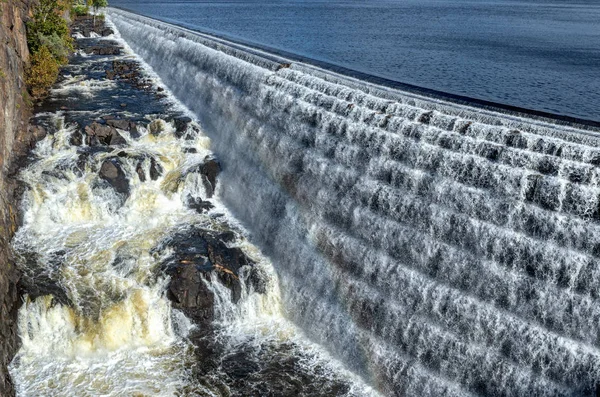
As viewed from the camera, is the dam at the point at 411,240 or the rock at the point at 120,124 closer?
the dam at the point at 411,240

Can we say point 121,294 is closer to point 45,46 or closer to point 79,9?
point 45,46

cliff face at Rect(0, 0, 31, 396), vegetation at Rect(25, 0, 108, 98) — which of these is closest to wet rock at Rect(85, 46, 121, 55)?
vegetation at Rect(25, 0, 108, 98)

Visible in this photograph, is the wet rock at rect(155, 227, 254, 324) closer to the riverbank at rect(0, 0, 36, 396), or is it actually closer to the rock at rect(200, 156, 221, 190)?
the rock at rect(200, 156, 221, 190)

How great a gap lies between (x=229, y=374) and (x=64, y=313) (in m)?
7.48

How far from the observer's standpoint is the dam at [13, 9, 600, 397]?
18.2 metres

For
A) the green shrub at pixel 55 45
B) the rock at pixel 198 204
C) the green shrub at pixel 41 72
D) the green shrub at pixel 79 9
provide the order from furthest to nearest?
the green shrub at pixel 79 9 < the green shrub at pixel 55 45 < the green shrub at pixel 41 72 < the rock at pixel 198 204

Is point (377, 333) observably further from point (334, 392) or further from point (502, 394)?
point (502, 394)

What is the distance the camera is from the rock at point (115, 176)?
1262 inches

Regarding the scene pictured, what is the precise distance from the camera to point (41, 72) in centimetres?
4350

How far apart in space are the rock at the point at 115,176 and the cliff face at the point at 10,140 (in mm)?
4719

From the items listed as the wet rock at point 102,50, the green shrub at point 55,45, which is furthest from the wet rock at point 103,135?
the wet rock at point 102,50

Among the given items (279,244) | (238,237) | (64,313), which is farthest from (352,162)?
(64,313)

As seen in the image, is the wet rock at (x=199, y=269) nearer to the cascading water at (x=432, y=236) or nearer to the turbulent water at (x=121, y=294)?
the turbulent water at (x=121, y=294)

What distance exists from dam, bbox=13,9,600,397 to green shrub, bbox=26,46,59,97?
1478cm
